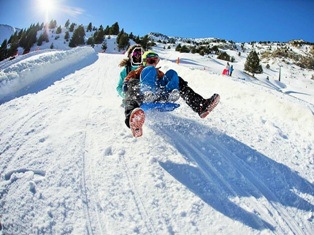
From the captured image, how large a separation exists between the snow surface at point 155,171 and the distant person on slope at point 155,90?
464mm

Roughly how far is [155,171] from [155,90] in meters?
1.70

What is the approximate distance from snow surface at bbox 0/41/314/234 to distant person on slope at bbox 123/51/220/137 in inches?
18.3

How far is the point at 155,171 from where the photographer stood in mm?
3186

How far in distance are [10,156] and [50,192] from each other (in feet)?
3.61

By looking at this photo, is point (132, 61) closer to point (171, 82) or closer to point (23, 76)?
point (171, 82)

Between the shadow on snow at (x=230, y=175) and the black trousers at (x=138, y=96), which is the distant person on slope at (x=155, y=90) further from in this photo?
the shadow on snow at (x=230, y=175)

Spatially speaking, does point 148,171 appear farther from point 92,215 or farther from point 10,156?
point 10,156

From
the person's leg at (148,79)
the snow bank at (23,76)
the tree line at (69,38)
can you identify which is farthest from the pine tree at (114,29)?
the person's leg at (148,79)

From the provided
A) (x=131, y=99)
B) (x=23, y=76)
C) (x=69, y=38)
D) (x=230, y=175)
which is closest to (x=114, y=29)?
(x=69, y=38)

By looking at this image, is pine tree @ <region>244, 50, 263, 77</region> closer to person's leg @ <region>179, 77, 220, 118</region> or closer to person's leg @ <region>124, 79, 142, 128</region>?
person's leg @ <region>179, 77, 220, 118</region>

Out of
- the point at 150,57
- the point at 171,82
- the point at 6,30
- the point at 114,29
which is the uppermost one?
the point at 6,30

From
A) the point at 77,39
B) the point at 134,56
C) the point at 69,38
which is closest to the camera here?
the point at 134,56

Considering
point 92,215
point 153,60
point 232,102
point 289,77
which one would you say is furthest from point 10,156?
point 289,77

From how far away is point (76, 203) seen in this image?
2604mm
